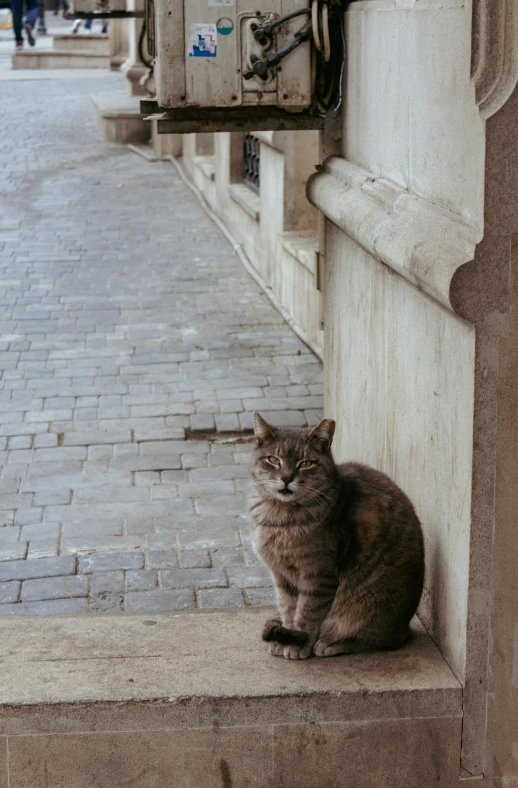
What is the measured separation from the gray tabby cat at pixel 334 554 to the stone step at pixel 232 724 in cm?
12

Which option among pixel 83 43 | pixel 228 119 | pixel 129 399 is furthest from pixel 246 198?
pixel 83 43

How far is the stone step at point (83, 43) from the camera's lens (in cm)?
3225

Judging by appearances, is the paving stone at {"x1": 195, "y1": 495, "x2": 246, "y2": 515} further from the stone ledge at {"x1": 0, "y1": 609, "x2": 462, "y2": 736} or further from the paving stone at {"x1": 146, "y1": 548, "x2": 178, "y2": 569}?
the stone ledge at {"x1": 0, "y1": 609, "x2": 462, "y2": 736}

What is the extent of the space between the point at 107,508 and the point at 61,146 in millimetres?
13983

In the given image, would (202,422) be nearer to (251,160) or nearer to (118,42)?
(251,160)

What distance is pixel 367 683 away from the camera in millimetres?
3574

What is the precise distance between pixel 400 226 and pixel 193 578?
7.11 feet

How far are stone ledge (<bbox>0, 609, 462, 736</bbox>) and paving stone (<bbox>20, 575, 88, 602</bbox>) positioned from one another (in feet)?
3.65

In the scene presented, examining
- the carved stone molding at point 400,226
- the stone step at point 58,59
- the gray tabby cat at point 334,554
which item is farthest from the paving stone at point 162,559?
the stone step at point 58,59

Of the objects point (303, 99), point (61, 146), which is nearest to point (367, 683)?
point (303, 99)

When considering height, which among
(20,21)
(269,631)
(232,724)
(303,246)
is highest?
(20,21)

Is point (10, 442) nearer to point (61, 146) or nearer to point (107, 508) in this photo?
point (107, 508)

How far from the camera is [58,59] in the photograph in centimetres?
3119

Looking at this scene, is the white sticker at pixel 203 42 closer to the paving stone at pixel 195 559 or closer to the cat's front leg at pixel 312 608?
the paving stone at pixel 195 559
